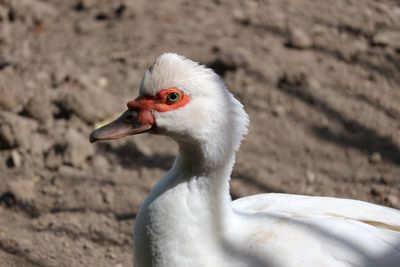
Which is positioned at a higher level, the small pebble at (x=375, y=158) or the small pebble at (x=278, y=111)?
the small pebble at (x=278, y=111)

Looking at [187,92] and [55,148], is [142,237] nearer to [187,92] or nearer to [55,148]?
[187,92]

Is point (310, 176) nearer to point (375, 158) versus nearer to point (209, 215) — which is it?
point (375, 158)

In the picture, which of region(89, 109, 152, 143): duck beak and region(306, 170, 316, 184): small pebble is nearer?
region(89, 109, 152, 143): duck beak

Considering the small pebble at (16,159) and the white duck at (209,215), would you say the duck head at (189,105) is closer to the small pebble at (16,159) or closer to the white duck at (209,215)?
the white duck at (209,215)

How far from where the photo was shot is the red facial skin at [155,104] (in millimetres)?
2791

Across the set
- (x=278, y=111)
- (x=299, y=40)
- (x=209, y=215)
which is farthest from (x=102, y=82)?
(x=209, y=215)

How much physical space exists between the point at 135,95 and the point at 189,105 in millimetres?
2030

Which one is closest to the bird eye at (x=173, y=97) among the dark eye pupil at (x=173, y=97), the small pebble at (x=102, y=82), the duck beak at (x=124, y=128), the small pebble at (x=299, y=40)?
the dark eye pupil at (x=173, y=97)

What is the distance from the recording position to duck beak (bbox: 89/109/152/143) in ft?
9.41

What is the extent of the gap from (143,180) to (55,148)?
50 cm

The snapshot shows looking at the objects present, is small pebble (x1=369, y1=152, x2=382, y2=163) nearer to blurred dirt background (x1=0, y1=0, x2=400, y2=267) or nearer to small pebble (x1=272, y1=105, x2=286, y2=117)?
blurred dirt background (x1=0, y1=0, x2=400, y2=267)

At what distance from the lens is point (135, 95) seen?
478cm

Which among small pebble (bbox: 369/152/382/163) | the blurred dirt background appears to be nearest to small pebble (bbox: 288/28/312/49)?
the blurred dirt background

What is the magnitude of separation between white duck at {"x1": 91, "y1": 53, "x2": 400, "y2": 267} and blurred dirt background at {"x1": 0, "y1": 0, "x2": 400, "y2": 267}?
0.96 metres
